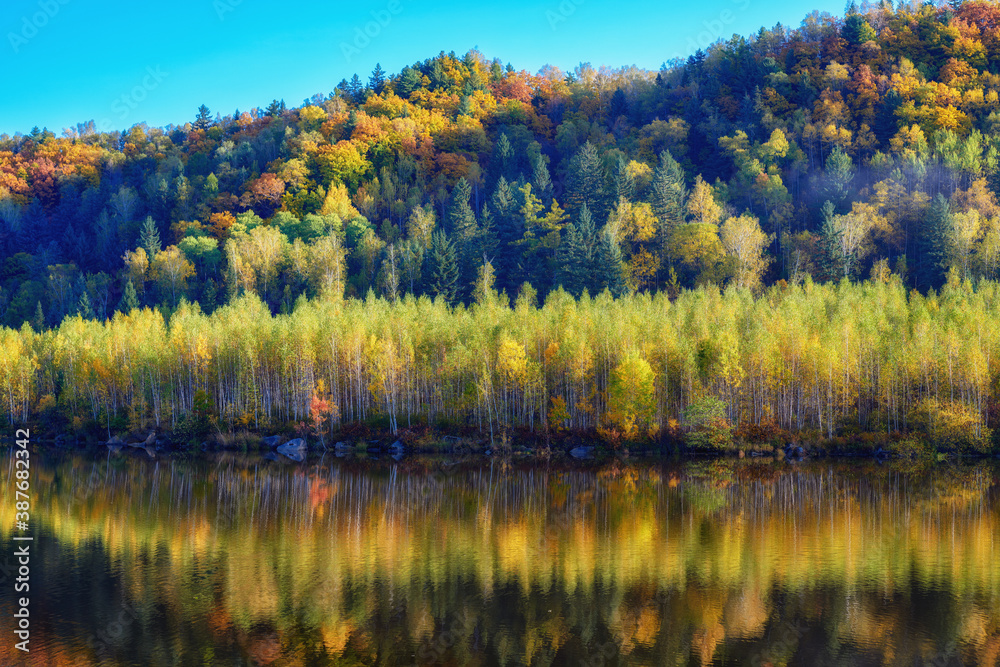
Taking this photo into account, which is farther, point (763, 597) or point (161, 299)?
point (161, 299)

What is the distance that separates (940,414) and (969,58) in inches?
3881

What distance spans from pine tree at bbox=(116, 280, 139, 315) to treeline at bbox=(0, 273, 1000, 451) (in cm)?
2325

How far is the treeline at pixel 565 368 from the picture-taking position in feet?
205

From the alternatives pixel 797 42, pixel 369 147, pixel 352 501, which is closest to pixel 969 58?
pixel 797 42

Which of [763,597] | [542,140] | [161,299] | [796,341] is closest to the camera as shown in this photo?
[763,597]

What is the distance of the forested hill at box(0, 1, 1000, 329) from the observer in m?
102

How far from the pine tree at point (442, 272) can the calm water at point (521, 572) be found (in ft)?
191

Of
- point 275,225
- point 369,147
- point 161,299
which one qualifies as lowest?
point 161,299

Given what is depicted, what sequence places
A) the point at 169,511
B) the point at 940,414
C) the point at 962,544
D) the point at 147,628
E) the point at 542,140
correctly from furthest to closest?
the point at 542,140 < the point at 940,414 < the point at 169,511 < the point at 962,544 < the point at 147,628

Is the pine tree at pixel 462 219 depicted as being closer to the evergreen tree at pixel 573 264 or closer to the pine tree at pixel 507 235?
the pine tree at pixel 507 235

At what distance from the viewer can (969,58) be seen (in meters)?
128

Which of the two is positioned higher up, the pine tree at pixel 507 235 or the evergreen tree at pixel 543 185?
the evergreen tree at pixel 543 185

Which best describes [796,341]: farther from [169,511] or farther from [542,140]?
[542,140]

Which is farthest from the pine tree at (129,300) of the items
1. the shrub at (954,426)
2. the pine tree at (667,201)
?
the shrub at (954,426)
